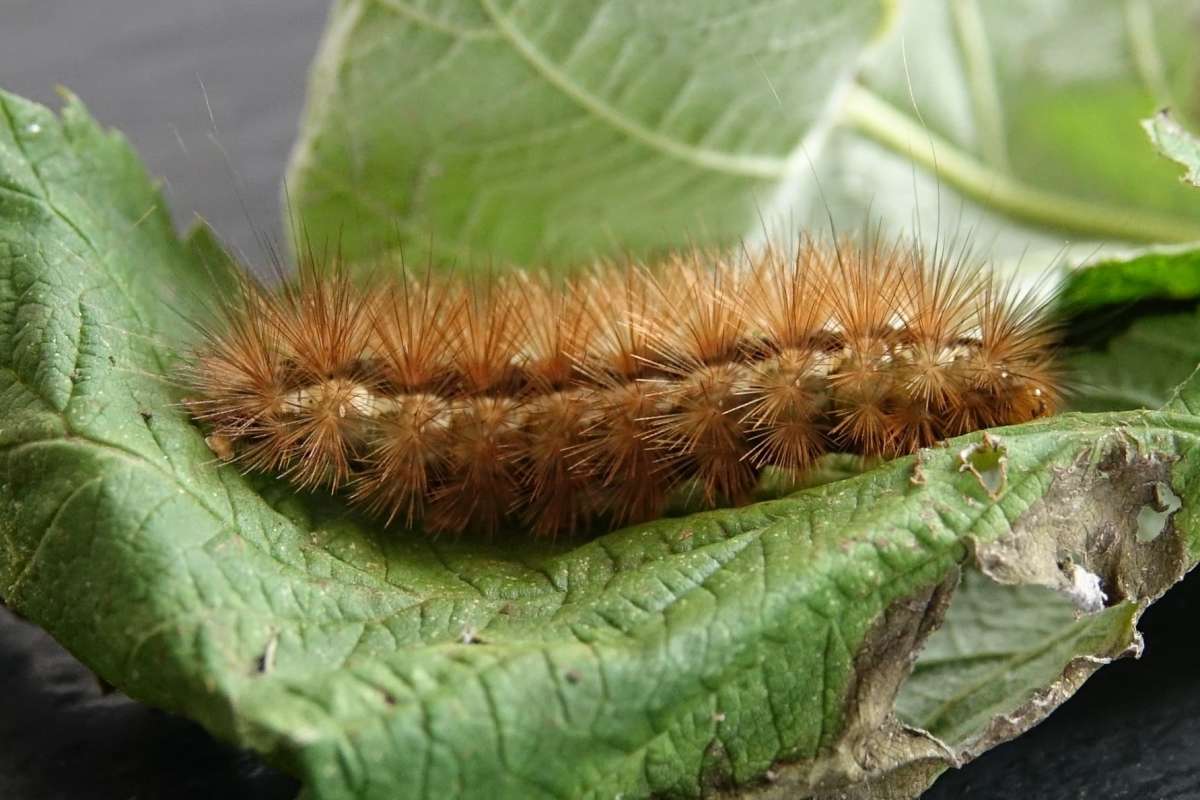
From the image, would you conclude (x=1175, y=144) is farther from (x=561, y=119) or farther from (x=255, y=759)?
(x=255, y=759)

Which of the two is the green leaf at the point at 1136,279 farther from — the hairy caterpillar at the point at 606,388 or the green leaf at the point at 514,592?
the green leaf at the point at 514,592

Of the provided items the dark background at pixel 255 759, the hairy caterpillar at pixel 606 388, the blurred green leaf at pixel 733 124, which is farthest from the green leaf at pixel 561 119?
the hairy caterpillar at pixel 606 388

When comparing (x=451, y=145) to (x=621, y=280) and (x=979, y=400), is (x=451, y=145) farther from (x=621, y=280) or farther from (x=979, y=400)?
(x=979, y=400)

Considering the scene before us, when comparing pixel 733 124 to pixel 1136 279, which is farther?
pixel 733 124

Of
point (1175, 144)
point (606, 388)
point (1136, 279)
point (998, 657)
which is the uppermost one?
point (1175, 144)

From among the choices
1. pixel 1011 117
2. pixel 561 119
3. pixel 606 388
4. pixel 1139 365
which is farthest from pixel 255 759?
pixel 1011 117

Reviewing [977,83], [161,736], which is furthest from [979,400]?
[161,736]
